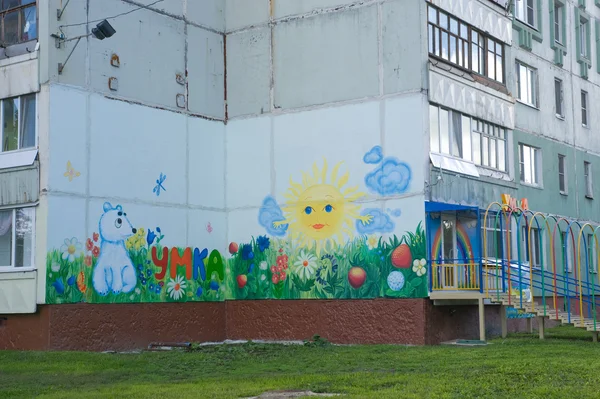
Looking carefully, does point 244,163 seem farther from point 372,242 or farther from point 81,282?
point 81,282

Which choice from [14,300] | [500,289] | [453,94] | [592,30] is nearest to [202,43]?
[453,94]

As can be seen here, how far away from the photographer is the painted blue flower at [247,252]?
90.3 ft

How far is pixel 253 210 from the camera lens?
2761 cm

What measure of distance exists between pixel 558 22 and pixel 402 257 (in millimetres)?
15651

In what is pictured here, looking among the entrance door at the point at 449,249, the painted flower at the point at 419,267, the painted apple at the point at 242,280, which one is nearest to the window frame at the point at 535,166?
the entrance door at the point at 449,249

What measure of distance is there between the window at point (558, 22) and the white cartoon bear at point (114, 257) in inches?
761

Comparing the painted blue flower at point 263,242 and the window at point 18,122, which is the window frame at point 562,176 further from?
the window at point 18,122

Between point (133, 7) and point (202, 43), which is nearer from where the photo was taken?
point (133, 7)

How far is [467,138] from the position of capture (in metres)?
27.3

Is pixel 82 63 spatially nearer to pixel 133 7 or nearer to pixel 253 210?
pixel 133 7

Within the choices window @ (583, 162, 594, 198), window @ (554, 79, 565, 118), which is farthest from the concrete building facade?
window @ (583, 162, 594, 198)

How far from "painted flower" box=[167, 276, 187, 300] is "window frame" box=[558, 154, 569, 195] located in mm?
15719

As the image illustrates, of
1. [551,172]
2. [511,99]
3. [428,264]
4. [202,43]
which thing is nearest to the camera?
[428,264]

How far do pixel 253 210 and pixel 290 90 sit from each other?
12.5 feet
